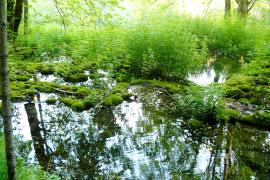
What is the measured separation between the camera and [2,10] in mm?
2486

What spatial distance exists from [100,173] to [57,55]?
7735 mm

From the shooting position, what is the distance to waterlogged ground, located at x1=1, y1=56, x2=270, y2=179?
454cm

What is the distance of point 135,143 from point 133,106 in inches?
74.9

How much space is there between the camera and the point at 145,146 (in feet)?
17.3

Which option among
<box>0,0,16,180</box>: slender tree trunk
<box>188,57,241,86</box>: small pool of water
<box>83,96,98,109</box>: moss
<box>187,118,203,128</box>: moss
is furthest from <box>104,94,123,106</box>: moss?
<box>0,0,16,180</box>: slender tree trunk

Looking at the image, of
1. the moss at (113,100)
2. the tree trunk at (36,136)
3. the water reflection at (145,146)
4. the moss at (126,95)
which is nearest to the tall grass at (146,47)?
the moss at (126,95)

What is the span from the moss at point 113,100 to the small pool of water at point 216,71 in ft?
8.28

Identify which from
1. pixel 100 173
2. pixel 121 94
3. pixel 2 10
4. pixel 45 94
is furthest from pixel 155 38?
pixel 2 10

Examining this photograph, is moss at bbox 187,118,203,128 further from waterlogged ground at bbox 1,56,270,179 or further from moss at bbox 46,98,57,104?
moss at bbox 46,98,57,104

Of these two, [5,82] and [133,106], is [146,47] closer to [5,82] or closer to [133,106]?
[133,106]

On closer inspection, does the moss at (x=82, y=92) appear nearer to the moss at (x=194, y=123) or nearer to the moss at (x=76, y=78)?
the moss at (x=76, y=78)

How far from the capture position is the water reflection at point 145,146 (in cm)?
452

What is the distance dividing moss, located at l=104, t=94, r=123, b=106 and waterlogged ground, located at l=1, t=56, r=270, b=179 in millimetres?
133

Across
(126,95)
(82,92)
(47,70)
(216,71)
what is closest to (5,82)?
(82,92)
